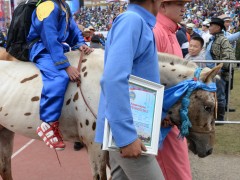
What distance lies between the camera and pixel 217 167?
5.01 meters

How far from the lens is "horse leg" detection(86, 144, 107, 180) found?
3154 mm

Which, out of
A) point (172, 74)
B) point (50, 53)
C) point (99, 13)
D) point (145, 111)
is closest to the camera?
point (145, 111)

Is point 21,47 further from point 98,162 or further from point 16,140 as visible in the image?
point 16,140

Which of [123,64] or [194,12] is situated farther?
[194,12]

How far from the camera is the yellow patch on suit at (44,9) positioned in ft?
10.8

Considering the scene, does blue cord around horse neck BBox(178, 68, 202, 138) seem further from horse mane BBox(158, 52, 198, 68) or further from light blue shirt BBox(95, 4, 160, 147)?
light blue shirt BBox(95, 4, 160, 147)

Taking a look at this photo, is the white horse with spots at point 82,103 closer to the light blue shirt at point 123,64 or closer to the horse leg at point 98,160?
the horse leg at point 98,160

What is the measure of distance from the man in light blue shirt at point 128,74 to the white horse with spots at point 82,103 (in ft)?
1.96

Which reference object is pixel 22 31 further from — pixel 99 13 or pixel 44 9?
pixel 99 13

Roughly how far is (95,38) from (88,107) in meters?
5.02

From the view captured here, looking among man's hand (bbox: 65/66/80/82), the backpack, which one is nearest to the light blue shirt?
man's hand (bbox: 65/66/80/82)

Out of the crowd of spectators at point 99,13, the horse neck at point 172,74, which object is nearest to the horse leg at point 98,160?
the horse neck at point 172,74

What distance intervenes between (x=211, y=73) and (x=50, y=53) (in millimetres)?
1478

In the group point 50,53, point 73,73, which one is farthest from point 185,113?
point 50,53
